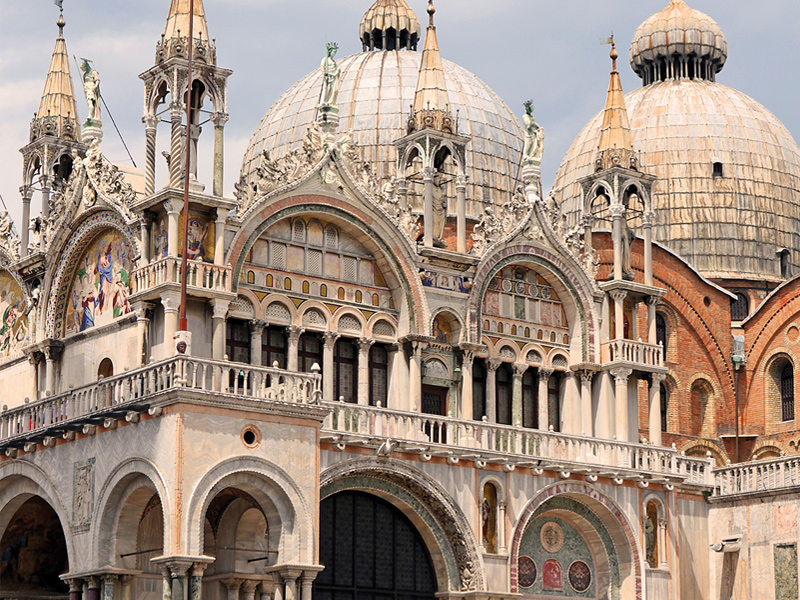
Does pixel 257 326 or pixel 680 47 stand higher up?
pixel 680 47

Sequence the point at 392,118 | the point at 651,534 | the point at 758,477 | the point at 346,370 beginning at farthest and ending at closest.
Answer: the point at 392,118 < the point at 758,477 < the point at 651,534 < the point at 346,370

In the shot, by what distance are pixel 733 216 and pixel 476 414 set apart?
23819mm

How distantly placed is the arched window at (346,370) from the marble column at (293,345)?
112cm

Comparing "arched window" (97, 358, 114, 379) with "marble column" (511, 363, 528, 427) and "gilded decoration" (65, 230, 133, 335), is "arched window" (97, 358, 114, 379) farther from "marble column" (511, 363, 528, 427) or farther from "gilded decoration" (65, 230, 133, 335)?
"marble column" (511, 363, 528, 427)

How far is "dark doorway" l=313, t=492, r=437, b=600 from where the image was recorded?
111 feet

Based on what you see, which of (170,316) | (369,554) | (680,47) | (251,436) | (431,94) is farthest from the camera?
(680,47)

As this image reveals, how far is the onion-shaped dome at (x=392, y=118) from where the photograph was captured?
52.8m

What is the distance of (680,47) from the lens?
206ft

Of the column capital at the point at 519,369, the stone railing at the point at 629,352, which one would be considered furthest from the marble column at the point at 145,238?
the stone railing at the point at 629,352

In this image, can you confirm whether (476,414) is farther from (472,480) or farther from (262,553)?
(262,553)

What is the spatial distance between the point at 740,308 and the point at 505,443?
2359cm

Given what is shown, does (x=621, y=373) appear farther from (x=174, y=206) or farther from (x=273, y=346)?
(x=174, y=206)

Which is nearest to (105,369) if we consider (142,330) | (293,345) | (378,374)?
(142,330)

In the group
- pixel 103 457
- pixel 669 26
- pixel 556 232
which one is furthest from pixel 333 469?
pixel 669 26
